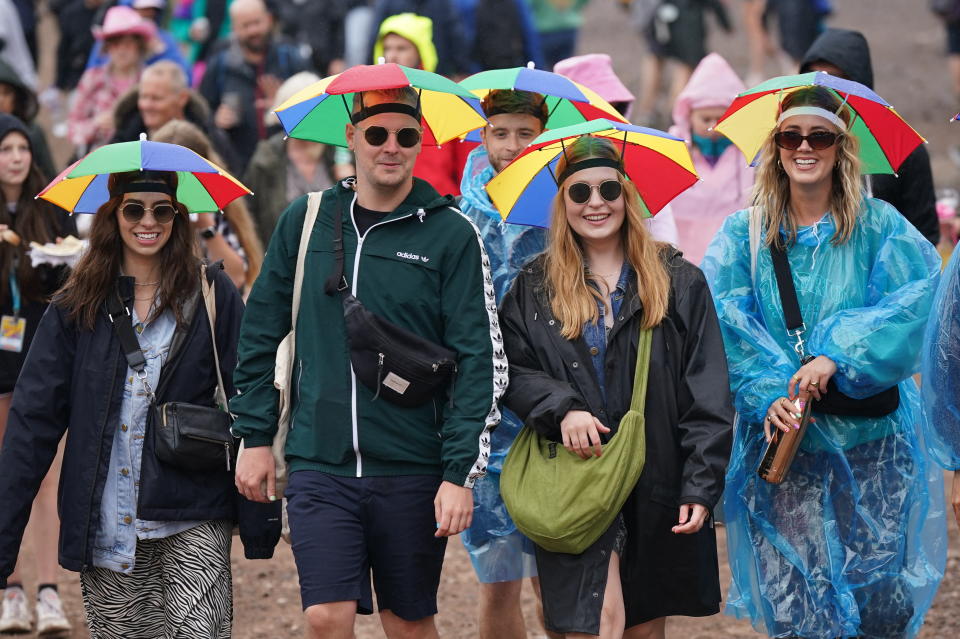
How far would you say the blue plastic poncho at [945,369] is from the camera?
15.2 feet

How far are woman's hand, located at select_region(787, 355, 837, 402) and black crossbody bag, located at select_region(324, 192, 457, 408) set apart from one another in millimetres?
1089

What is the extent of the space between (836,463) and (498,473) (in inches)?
47.1

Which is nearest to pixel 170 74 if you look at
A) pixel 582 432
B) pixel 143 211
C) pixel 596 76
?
pixel 596 76

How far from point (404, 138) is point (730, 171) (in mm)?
2847

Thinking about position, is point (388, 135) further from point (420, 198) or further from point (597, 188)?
point (597, 188)

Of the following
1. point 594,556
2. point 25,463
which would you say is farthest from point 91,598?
point 594,556

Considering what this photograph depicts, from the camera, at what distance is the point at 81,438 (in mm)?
4922

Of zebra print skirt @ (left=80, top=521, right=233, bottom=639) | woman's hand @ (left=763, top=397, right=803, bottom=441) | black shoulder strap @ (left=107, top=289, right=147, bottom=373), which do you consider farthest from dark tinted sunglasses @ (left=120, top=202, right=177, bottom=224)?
woman's hand @ (left=763, top=397, right=803, bottom=441)

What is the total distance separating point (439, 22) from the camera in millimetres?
11555

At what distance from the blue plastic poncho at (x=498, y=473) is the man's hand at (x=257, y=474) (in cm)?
97

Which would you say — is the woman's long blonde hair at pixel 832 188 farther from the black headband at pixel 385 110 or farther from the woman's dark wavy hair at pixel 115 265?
the woman's dark wavy hair at pixel 115 265

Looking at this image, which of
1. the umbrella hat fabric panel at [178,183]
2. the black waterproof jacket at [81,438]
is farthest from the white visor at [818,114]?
the black waterproof jacket at [81,438]

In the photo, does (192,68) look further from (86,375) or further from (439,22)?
(86,375)

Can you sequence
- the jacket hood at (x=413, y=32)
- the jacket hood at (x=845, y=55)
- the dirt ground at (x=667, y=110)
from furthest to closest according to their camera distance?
1. the jacket hood at (x=413, y=32)
2. the dirt ground at (x=667, y=110)
3. the jacket hood at (x=845, y=55)
